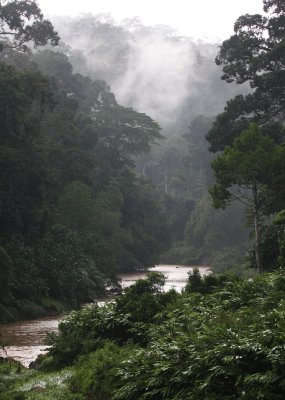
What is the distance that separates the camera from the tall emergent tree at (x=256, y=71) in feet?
105

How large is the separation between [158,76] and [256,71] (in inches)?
5310

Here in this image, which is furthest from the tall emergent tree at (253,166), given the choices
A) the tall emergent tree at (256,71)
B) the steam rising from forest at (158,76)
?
the steam rising from forest at (158,76)

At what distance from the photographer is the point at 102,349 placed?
1174cm

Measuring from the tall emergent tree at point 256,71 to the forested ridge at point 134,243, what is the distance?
0.09m

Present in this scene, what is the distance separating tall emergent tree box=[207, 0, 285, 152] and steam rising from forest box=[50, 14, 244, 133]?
350 feet

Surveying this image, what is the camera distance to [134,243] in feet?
196

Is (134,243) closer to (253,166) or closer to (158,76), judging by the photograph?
(253,166)

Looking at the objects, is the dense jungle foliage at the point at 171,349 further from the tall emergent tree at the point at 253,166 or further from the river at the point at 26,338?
the tall emergent tree at the point at 253,166

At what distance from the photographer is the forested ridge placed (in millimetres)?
8867

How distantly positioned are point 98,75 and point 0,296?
13073cm

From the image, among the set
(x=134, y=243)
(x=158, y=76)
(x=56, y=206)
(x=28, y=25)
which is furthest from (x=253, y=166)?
(x=158, y=76)

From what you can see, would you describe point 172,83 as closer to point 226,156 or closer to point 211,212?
point 211,212

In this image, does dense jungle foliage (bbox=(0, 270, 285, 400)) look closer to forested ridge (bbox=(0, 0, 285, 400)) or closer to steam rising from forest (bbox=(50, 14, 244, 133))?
forested ridge (bbox=(0, 0, 285, 400))

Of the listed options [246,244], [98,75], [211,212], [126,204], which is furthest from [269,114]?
[98,75]
